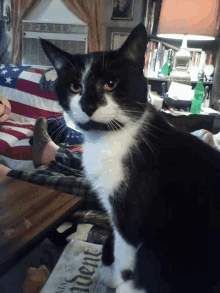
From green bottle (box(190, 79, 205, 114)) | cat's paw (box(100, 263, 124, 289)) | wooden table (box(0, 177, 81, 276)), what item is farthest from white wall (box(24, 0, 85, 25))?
cat's paw (box(100, 263, 124, 289))

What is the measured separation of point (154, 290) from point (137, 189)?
20 centimetres

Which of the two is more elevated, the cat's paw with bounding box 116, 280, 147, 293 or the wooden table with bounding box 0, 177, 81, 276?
the wooden table with bounding box 0, 177, 81, 276

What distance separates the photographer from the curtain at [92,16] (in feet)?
1.19

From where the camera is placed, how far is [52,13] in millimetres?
405

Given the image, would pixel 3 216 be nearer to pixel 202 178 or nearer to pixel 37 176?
pixel 37 176

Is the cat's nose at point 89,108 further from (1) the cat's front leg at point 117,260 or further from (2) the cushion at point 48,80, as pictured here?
(1) the cat's front leg at point 117,260

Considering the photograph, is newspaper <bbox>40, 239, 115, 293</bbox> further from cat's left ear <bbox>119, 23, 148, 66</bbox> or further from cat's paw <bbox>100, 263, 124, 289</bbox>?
cat's left ear <bbox>119, 23, 148, 66</bbox>

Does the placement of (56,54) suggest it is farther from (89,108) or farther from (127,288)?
(127,288)

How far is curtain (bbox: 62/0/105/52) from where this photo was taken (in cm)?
36

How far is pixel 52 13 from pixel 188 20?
255 millimetres

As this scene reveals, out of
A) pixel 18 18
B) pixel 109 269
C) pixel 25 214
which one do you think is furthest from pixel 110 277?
pixel 18 18

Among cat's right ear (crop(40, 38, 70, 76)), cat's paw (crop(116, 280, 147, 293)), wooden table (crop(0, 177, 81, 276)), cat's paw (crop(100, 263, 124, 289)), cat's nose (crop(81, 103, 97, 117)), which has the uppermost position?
cat's right ear (crop(40, 38, 70, 76))

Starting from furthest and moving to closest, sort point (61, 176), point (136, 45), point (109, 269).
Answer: point (61, 176), point (109, 269), point (136, 45)

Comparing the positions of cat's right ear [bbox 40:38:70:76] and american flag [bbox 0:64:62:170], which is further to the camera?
american flag [bbox 0:64:62:170]
